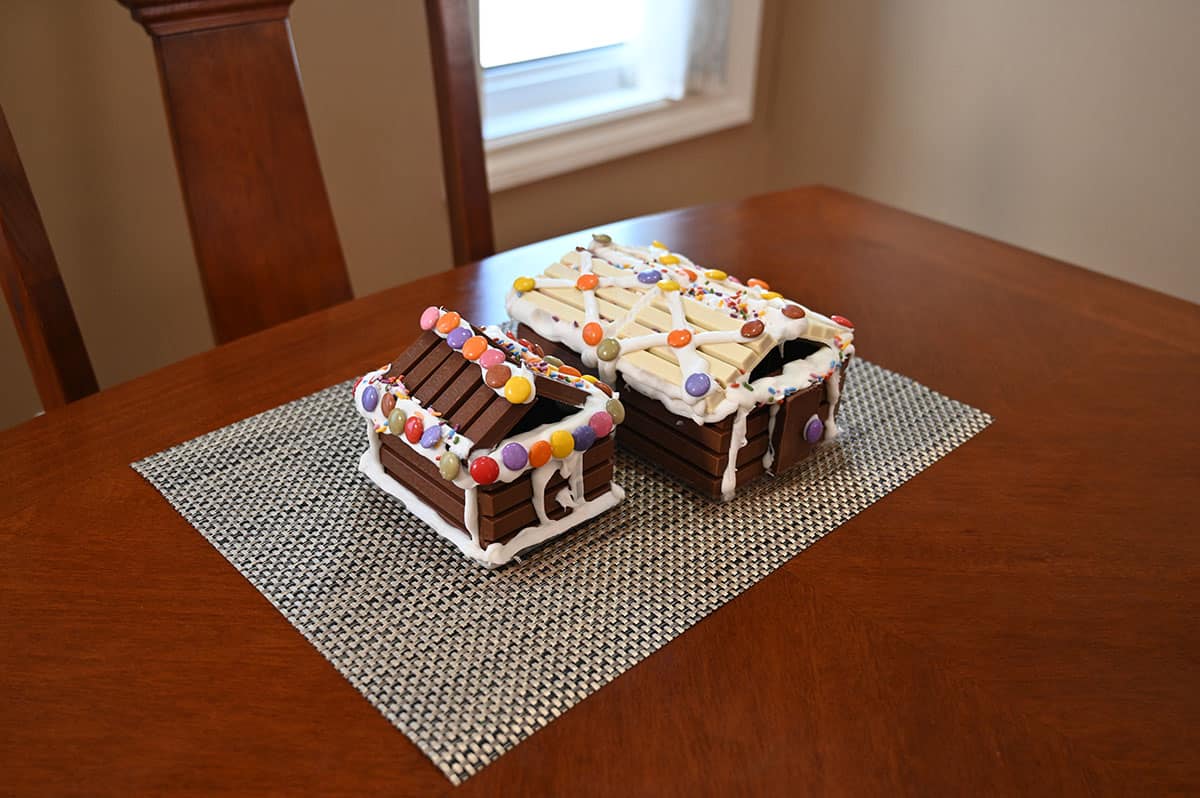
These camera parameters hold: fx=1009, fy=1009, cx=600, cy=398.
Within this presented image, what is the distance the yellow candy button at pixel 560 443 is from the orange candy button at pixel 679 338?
0.49 feet

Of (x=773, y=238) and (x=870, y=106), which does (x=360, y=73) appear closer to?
(x=773, y=238)

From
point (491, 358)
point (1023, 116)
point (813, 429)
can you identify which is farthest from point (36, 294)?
point (1023, 116)

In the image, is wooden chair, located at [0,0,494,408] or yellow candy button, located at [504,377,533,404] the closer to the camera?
yellow candy button, located at [504,377,533,404]

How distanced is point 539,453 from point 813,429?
280 mm

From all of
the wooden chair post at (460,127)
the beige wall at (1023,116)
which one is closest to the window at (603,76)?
the beige wall at (1023,116)

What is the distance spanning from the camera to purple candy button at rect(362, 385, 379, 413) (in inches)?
33.0

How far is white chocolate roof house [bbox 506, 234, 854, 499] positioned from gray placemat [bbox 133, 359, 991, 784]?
3 centimetres

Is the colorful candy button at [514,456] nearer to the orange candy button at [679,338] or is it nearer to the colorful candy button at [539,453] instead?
the colorful candy button at [539,453]

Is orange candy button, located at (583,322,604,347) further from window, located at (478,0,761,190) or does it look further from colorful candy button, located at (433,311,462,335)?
window, located at (478,0,761,190)

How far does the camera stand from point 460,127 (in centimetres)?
131

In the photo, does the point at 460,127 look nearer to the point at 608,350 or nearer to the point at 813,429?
the point at 608,350

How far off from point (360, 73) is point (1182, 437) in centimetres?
137

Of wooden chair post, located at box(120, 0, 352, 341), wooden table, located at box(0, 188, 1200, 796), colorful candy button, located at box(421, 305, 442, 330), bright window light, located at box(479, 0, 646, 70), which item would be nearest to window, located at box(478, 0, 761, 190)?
bright window light, located at box(479, 0, 646, 70)

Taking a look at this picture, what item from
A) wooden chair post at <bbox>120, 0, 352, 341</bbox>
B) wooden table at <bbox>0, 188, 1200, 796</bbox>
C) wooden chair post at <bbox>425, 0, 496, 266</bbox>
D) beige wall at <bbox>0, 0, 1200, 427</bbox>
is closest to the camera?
wooden table at <bbox>0, 188, 1200, 796</bbox>
